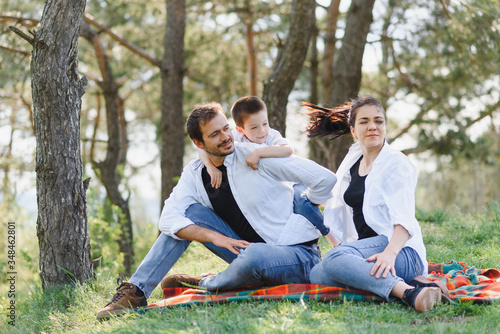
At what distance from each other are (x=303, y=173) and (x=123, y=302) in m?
1.44

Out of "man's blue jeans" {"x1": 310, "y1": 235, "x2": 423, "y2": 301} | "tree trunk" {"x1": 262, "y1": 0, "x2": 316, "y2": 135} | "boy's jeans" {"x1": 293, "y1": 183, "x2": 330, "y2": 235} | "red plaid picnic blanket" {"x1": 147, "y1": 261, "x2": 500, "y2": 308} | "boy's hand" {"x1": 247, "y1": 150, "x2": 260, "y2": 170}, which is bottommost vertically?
"red plaid picnic blanket" {"x1": 147, "y1": 261, "x2": 500, "y2": 308}

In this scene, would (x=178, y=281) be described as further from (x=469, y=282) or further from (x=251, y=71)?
(x=251, y=71)

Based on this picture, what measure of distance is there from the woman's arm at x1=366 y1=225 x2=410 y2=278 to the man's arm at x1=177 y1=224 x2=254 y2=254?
0.87 meters

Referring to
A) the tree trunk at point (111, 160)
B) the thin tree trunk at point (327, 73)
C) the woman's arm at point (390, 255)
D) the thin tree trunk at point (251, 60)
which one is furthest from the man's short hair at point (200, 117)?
the thin tree trunk at point (251, 60)

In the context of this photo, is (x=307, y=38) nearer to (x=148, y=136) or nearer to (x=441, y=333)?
(x=441, y=333)

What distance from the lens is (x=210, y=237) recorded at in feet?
11.4

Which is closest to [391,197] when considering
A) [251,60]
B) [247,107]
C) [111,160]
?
[247,107]

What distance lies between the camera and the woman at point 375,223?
2.98 m

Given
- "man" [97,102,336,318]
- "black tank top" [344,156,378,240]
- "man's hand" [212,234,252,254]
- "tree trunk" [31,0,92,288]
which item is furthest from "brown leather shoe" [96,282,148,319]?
"black tank top" [344,156,378,240]

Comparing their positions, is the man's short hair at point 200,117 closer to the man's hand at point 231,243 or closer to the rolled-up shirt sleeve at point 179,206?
the rolled-up shirt sleeve at point 179,206

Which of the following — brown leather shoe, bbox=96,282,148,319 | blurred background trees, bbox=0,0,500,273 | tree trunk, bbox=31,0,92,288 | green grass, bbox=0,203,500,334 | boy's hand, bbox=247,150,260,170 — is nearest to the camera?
green grass, bbox=0,203,500,334

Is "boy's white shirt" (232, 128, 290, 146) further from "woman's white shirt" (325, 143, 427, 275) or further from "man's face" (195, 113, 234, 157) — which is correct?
"woman's white shirt" (325, 143, 427, 275)

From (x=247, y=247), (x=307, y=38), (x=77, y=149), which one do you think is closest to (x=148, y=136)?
(x=307, y=38)

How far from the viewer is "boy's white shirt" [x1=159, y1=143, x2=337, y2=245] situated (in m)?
3.45
